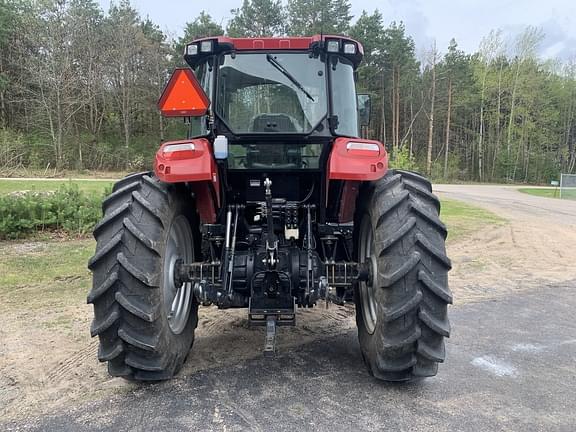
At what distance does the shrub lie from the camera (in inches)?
342

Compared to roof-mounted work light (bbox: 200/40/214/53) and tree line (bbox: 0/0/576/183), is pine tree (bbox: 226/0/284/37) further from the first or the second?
roof-mounted work light (bbox: 200/40/214/53)

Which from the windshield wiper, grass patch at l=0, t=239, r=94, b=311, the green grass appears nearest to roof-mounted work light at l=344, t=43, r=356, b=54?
the windshield wiper

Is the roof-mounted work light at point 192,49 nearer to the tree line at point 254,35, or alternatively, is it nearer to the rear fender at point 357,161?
the rear fender at point 357,161

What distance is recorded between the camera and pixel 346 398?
322cm

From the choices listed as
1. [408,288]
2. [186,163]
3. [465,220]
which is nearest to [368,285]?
[408,288]

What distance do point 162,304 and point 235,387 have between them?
748 millimetres

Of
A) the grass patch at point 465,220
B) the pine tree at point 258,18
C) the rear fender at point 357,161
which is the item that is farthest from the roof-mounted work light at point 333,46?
the pine tree at point 258,18

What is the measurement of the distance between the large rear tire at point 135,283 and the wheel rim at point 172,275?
2.2 inches

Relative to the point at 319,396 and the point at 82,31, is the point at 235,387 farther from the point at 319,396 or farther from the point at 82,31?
the point at 82,31

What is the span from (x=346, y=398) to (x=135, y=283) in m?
1.52

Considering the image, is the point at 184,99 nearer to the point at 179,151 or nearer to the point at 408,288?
the point at 179,151

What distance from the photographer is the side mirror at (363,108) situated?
4.44m

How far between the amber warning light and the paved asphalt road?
1805 millimetres

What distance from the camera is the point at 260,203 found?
4043 mm
